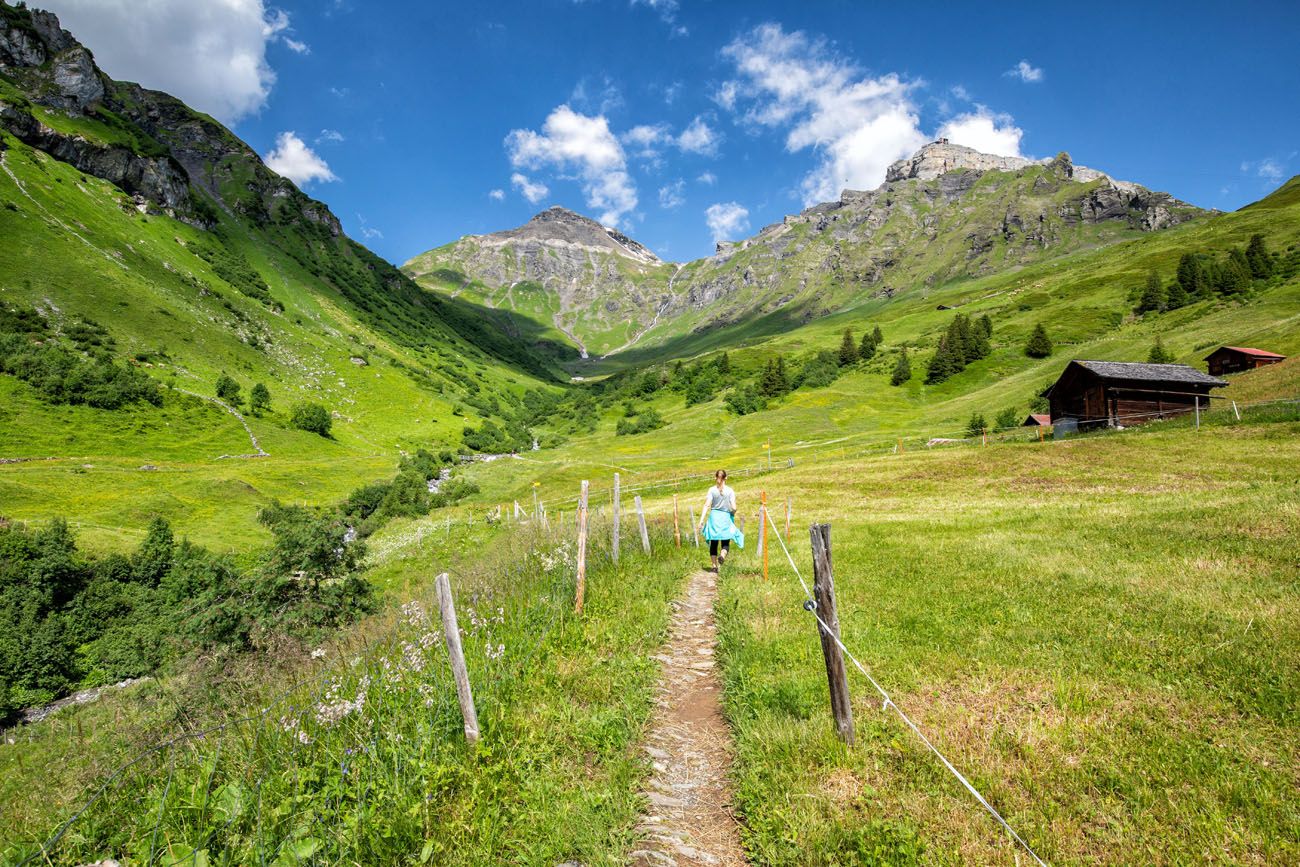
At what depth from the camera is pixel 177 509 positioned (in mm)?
54438

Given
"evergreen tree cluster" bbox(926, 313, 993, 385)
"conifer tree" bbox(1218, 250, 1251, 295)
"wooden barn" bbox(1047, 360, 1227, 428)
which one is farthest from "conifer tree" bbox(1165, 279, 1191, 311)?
"wooden barn" bbox(1047, 360, 1227, 428)

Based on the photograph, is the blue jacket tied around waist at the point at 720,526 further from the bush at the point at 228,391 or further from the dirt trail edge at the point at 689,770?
the bush at the point at 228,391

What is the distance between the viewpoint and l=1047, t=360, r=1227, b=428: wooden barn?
51312mm

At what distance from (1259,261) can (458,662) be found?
163 m

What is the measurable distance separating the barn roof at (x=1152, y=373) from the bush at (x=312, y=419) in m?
118

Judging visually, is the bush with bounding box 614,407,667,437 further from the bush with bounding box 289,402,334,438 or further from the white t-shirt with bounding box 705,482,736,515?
the white t-shirt with bounding box 705,482,736,515

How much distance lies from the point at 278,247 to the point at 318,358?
92.3 metres

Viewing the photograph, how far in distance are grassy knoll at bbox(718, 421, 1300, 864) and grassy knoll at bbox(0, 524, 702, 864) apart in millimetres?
1910

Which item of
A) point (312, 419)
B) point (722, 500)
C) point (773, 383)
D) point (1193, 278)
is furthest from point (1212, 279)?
point (312, 419)

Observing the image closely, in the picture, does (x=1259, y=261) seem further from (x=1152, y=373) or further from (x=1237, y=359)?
(x=1152, y=373)

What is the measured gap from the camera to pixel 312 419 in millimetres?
102375

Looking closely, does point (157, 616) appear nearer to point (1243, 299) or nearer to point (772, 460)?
point (772, 460)

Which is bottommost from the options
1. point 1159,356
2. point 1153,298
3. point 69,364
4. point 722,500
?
point 722,500

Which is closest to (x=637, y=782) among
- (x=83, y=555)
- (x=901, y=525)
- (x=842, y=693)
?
(x=842, y=693)
